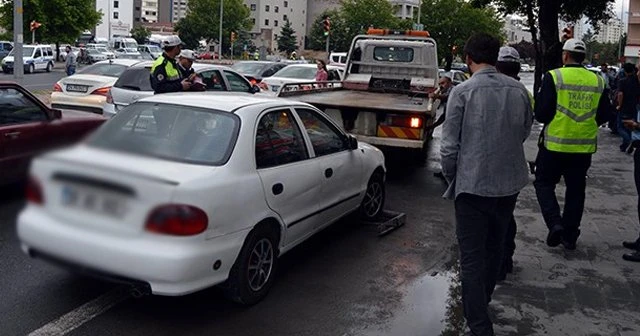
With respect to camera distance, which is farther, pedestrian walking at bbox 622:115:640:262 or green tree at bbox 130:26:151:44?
green tree at bbox 130:26:151:44

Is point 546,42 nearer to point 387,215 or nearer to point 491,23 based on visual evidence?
point 387,215

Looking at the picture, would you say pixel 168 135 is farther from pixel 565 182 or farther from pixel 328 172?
pixel 565 182

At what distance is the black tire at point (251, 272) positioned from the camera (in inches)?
182

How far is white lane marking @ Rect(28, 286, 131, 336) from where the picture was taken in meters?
4.32

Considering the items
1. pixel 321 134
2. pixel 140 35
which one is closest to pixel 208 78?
pixel 321 134

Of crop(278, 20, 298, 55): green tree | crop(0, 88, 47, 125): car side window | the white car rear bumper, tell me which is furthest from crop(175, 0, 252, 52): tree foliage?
the white car rear bumper

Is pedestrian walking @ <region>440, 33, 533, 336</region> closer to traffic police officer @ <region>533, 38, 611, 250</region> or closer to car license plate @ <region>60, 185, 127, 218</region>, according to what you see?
traffic police officer @ <region>533, 38, 611, 250</region>

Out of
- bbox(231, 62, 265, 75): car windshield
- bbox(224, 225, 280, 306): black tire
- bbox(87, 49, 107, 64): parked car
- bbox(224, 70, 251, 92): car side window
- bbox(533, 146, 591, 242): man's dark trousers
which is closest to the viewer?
bbox(224, 225, 280, 306): black tire

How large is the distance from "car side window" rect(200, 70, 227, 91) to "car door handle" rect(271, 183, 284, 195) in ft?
23.9

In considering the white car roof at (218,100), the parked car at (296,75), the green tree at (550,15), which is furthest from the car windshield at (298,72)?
the white car roof at (218,100)

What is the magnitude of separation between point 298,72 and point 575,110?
1545cm

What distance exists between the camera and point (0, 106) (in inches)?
74.5

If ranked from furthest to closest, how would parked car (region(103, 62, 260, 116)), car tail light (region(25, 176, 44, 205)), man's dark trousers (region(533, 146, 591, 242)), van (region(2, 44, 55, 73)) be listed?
1. van (region(2, 44, 55, 73))
2. parked car (region(103, 62, 260, 116))
3. man's dark trousers (region(533, 146, 591, 242))
4. car tail light (region(25, 176, 44, 205))

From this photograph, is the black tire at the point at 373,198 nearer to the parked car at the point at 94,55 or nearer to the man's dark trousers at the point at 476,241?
the man's dark trousers at the point at 476,241
